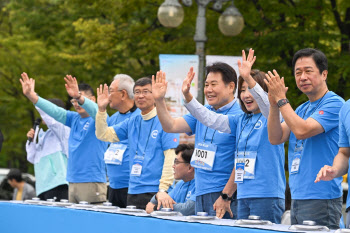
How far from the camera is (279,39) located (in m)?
11.6

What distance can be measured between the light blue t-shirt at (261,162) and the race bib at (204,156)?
279 millimetres

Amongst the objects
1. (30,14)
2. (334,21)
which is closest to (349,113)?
(334,21)

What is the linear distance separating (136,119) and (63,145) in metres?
2.29

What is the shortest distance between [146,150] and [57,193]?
2.58 m

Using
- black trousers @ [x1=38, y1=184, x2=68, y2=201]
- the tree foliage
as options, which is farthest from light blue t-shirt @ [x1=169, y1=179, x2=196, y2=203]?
the tree foliage

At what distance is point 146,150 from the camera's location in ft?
21.1

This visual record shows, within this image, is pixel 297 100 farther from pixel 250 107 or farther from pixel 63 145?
pixel 250 107

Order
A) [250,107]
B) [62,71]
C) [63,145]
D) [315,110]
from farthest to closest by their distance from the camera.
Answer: [62,71], [63,145], [250,107], [315,110]

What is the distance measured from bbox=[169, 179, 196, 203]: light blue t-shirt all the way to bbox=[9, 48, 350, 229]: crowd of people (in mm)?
11

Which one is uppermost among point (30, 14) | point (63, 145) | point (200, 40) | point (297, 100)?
point (30, 14)

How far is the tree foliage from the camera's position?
1167cm

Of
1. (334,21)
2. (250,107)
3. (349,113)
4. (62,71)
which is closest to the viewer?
(349,113)

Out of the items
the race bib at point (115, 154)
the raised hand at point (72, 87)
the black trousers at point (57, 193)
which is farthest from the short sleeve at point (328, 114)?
the black trousers at point (57, 193)

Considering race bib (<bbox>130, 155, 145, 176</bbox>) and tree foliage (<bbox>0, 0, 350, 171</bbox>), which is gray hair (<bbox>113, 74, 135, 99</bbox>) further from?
tree foliage (<bbox>0, 0, 350, 171</bbox>)
